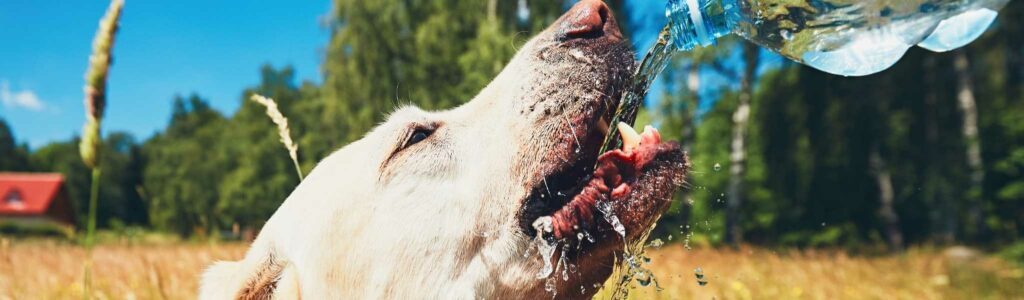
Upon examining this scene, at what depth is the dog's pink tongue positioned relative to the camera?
8.83 ft

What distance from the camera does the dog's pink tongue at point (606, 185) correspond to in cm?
269

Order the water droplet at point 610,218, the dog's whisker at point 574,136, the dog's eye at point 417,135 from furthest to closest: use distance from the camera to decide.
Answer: the dog's eye at point 417,135, the dog's whisker at point 574,136, the water droplet at point 610,218

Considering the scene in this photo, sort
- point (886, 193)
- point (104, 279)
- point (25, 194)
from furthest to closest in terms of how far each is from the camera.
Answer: point (25, 194)
point (886, 193)
point (104, 279)

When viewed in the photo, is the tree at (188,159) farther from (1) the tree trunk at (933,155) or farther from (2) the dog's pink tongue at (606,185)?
(2) the dog's pink tongue at (606,185)

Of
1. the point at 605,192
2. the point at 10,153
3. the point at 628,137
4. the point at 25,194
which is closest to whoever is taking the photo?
the point at 605,192

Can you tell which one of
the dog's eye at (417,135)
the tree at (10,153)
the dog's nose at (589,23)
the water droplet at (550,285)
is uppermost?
the tree at (10,153)

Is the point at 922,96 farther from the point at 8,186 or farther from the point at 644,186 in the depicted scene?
the point at 8,186

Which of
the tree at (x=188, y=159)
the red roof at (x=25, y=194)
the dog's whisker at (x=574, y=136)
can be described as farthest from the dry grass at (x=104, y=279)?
the red roof at (x=25, y=194)

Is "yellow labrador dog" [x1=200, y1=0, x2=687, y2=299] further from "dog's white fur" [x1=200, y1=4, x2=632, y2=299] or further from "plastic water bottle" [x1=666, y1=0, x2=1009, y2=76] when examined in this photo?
"plastic water bottle" [x1=666, y1=0, x2=1009, y2=76]

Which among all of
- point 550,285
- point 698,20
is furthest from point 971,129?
point 550,285

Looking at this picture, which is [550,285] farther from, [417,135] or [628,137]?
[417,135]

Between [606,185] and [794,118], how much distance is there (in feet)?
87.4

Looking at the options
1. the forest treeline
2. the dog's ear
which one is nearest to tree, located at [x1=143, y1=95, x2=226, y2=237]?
the forest treeline

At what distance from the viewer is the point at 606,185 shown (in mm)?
2799
